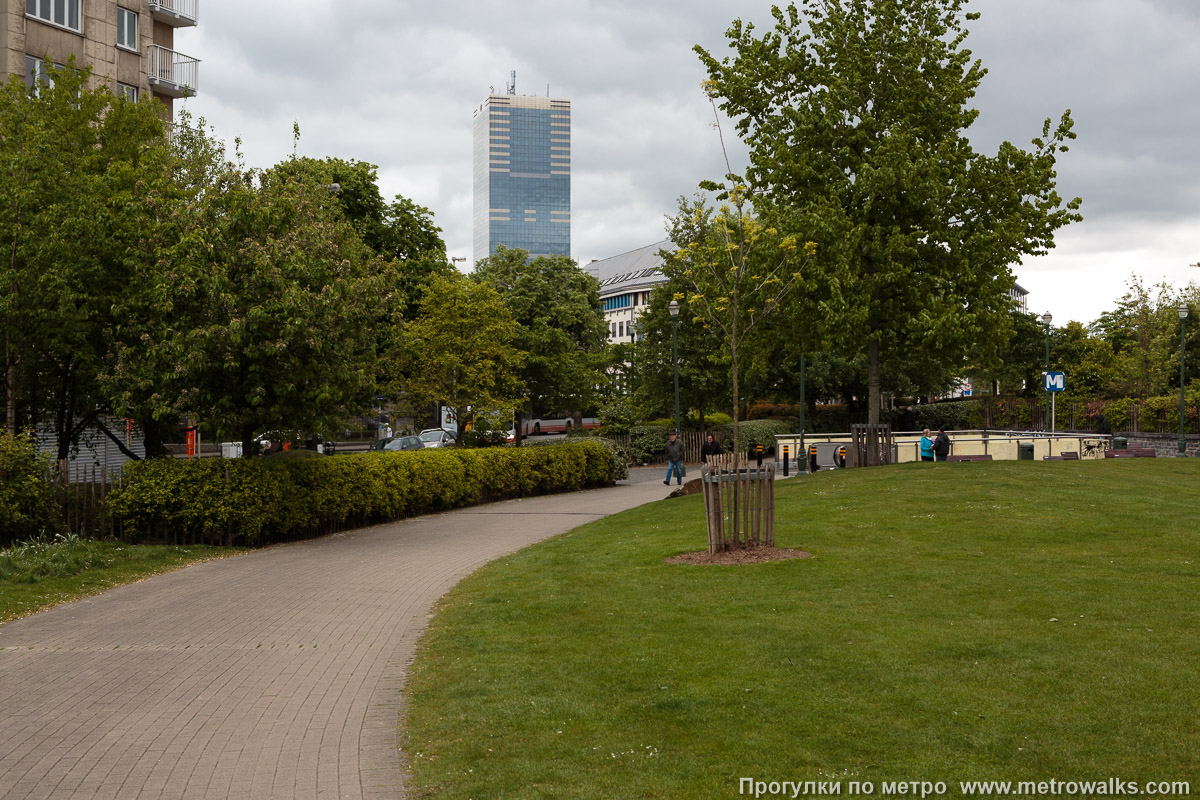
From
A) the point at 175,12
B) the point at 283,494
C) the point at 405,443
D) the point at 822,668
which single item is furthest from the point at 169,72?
the point at 822,668

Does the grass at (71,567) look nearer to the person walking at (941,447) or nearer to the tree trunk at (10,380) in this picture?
the tree trunk at (10,380)

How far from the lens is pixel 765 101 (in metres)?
29.5

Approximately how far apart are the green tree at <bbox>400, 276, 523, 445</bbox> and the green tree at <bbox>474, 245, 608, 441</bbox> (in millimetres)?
Answer: 7414

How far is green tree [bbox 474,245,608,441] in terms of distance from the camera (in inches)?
1892

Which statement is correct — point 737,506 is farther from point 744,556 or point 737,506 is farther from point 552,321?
point 552,321

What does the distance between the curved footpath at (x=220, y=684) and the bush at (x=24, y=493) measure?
3.02 m

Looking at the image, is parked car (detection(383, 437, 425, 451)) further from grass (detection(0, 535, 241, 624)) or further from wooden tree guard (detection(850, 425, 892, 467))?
grass (detection(0, 535, 241, 624))

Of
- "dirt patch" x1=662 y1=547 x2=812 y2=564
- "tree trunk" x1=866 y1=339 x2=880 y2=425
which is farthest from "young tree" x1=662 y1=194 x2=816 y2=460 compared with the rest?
"tree trunk" x1=866 y1=339 x2=880 y2=425

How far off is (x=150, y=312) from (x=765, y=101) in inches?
729

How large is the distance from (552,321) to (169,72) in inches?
959

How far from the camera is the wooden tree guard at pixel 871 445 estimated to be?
2898 cm

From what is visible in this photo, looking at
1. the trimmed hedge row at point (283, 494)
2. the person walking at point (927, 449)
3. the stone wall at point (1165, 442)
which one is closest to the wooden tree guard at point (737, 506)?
the trimmed hedge row at point (283, 494)

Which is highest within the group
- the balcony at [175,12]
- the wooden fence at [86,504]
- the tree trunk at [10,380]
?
the balcony at [175,12]

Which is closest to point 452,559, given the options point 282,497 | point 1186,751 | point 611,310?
point 282,497
